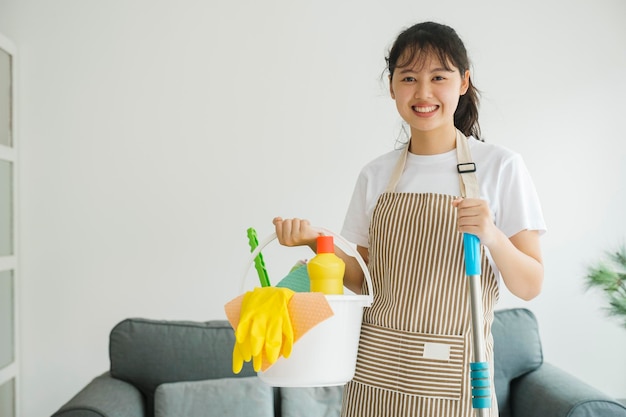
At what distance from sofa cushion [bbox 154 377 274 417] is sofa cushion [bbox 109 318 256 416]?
0.33ft

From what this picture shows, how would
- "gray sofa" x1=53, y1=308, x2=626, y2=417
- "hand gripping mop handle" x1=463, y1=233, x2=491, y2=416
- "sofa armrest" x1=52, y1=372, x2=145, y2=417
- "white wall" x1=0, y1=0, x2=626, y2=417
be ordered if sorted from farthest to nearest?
1. "white wall" x1=0, y1=0, x2=626, y2=417
2. "gray sofa" x1=53, y1=308, x2=626, y2=417
3. "sofa armrest" x1=52, y1=372, x2=145, y2=417
4. "hand gripping mop handle" x1=463, y1=233, x2=491, y2=416

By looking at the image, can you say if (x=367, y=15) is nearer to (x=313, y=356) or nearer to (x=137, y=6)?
(x=137, y=6)

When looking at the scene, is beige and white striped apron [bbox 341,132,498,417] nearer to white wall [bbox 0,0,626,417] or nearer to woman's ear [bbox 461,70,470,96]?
woman's ear [bbox 461,70,470,96]

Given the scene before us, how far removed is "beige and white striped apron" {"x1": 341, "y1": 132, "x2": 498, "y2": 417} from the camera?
1.45 m

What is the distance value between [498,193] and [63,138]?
2.46m

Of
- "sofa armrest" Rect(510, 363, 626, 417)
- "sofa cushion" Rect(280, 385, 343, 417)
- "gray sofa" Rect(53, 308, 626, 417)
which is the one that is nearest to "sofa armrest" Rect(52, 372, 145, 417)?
"gray sofa" Rect(53, 308, 626, 417)

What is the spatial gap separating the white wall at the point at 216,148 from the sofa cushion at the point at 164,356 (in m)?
0.55

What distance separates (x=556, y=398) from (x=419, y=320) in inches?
54.6

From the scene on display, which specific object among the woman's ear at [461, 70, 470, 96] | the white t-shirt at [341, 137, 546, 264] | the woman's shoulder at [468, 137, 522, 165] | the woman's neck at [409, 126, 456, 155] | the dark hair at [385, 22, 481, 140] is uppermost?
the dark hair at [385, 22, 481, 140]

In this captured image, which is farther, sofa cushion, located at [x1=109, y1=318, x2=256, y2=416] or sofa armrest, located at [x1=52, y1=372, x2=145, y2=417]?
sofa cushion, located at [x1=109, y1=318, x2=256, y2=416]

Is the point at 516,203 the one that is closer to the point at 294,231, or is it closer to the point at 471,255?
the point at 471,255

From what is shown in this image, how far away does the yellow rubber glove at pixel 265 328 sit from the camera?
128 centimetres

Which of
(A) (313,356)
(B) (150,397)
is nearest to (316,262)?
(A) (313,356)

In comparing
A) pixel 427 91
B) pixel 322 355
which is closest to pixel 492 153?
pixel 427 91
